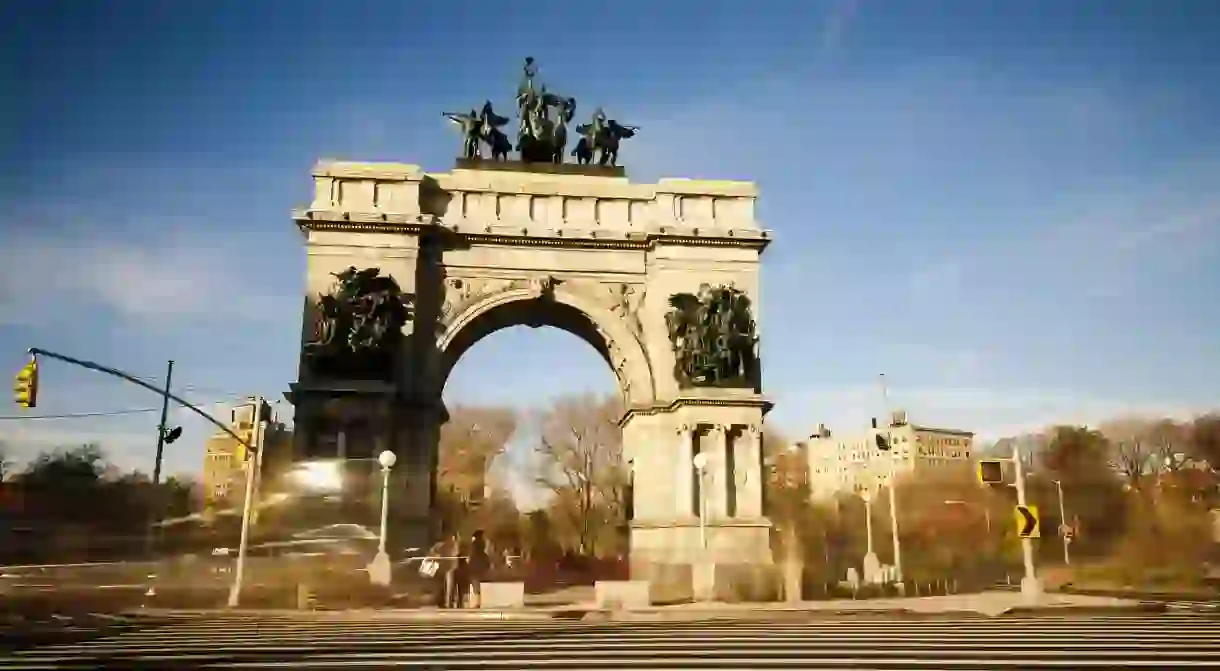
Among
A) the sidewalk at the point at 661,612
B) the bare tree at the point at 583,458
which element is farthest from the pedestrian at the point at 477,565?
the bare tree at the point at 583,458

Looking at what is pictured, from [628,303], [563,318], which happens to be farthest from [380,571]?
[628,303]

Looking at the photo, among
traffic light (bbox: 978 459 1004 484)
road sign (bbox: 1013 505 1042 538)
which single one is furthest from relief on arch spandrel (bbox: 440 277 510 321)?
road sign (bbox: 1013 505 1042 538)

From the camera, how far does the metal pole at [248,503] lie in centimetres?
2147

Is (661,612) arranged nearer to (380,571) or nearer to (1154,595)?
(380,571)

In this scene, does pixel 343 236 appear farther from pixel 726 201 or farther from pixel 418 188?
pixel 726 201

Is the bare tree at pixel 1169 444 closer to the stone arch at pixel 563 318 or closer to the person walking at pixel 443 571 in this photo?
the stone arch at pixel 563 318

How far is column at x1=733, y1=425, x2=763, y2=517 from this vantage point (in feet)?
99.7

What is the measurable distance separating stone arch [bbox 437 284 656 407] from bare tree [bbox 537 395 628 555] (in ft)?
83.8

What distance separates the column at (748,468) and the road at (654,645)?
13.9 m

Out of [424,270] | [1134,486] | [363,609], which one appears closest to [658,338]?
[424,270]

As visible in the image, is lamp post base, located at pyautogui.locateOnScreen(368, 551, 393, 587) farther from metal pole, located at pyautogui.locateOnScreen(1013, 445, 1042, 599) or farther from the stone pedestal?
metal pole, located at pyautogui.locateOnScreen(1013, 445, 1042, 599)

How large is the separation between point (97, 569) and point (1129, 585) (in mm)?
34572

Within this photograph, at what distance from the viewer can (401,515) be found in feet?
93.0

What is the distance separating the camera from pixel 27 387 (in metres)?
17.3
